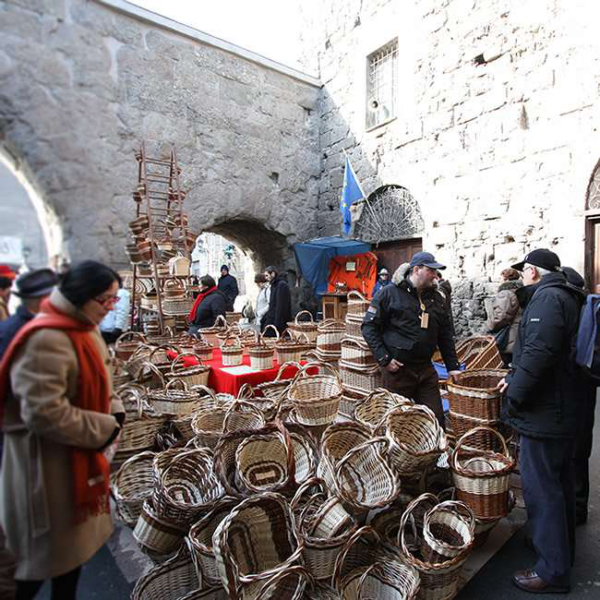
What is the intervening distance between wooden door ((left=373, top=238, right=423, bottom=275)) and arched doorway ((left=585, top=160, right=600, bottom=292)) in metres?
2.81

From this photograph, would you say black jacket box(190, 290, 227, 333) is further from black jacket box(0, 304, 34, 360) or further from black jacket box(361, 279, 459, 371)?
black jacket box(0, 304, 34, 360)

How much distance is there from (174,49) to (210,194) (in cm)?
279

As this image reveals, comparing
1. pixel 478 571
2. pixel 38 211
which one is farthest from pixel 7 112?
pixel 478 571

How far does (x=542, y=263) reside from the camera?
79.4 inches

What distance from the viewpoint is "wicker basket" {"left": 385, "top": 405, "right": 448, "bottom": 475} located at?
6.50ft

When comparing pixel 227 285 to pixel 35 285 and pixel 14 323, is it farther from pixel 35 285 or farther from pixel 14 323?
pixel 35 285

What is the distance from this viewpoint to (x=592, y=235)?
5297 mm

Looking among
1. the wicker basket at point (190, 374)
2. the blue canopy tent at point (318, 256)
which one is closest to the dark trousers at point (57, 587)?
the wicker basket at point (190, 374)

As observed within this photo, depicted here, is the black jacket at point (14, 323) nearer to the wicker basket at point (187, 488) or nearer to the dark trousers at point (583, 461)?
the wicker basket at point (187, 488)

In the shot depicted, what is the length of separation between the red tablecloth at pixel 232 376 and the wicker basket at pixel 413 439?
1.46 meters

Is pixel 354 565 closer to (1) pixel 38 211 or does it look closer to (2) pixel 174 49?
(1) pixel 38 211

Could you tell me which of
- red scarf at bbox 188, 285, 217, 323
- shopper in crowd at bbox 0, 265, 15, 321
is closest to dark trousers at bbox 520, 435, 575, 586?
shopper in crowd at bbox 0, 265, 15, 321

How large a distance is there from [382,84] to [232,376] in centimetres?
797

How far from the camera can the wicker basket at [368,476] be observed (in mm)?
1846
